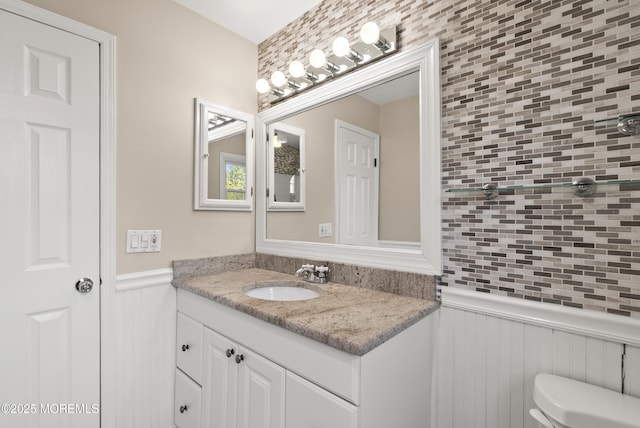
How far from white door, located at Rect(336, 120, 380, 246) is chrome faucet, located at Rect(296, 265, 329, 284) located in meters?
0.17

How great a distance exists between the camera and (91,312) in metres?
1.34

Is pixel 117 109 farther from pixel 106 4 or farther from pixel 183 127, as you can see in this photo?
pixel 106 4

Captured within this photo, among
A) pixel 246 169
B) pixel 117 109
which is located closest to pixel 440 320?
pixel 246 169

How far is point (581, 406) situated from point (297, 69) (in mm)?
1719

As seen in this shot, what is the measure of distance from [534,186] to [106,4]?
191cm

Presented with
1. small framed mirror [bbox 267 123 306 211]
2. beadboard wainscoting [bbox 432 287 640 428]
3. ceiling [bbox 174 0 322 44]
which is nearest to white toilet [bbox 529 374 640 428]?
beadboard wainscoting [bbox 432 287 640 428]

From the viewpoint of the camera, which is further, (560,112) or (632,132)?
(560,112)

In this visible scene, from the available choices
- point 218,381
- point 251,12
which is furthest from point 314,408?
point 251,12

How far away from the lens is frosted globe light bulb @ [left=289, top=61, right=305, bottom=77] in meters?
1.63

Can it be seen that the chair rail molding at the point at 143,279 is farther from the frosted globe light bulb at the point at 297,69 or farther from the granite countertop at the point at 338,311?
the frosted globe light bulb at the point at 297,69

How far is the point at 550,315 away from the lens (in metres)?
0.93

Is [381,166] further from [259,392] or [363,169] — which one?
[259,392]

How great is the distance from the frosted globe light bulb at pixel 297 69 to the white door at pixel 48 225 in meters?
0.90

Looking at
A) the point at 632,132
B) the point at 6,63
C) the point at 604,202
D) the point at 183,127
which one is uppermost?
the point at 6,63
